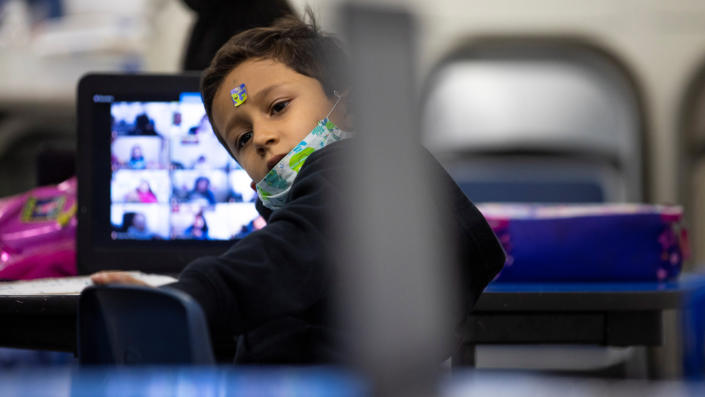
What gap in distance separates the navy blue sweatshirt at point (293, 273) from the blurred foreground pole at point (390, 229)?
0.29m

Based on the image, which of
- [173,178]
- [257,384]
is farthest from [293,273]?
[173,178]

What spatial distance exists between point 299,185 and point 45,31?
3.50 metres

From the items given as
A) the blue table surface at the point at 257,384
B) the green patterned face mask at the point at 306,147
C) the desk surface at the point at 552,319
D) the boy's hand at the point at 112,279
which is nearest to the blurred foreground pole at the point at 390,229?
the blue table surface at the point at 257,384

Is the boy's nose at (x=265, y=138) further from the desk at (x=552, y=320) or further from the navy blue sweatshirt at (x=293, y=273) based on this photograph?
the desk at (x=552, y=320)

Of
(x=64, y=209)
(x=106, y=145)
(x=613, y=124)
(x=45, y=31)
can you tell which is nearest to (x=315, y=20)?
(x=106, y=145)

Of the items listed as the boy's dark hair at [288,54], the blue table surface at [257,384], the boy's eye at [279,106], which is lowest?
the blue table surface at [257,384]

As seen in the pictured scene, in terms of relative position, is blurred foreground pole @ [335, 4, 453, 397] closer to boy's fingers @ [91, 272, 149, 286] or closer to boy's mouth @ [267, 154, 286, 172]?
boy's fingers @ [91, 272, 149, 286]

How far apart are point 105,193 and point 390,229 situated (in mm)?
1180

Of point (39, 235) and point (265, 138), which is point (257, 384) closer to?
point (265, 138)

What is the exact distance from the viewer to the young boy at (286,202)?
0.65 m

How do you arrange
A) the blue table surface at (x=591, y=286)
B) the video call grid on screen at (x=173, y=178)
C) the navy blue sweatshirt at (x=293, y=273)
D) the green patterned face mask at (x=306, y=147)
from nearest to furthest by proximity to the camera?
the navy blue sweatshirt at (x=293, y=273) < the green patterned face mask at (x=306, y=147) < the blue table surface at (x=591, y=286) < the video call grid on screen at (x=173, y=178)

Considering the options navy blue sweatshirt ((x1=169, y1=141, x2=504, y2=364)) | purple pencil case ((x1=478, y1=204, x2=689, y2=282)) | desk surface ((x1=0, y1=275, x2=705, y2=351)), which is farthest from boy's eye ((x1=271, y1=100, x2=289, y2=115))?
purple pencil case ((x1=478, y1=204, x2=689, y2=282))

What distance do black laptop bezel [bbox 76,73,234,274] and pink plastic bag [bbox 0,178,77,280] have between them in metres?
0.09

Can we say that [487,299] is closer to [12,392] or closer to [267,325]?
[267,325]
